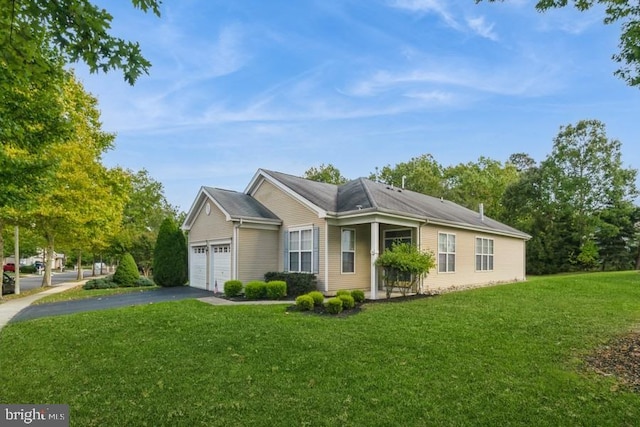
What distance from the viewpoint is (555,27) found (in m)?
7.45

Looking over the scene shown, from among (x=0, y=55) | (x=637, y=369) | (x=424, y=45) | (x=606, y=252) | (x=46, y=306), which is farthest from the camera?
(x=606, y=252)

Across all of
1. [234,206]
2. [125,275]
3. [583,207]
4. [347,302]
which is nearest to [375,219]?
[347,302]

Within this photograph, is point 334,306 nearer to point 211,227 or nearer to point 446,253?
point 446,253

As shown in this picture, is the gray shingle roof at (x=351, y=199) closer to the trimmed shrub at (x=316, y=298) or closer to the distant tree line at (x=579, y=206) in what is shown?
the trimmed shrub at (x=316, y=298)

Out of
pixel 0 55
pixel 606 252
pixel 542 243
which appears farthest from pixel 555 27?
pixel 606 252

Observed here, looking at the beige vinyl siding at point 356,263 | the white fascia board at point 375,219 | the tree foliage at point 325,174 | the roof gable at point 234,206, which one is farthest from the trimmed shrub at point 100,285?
the tree foliage at point 325,174

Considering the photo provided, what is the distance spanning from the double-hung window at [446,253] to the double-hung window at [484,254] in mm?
2501

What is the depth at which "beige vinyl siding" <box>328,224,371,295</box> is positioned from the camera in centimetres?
1416

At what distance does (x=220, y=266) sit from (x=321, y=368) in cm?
1137

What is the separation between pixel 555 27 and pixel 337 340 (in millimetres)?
7234

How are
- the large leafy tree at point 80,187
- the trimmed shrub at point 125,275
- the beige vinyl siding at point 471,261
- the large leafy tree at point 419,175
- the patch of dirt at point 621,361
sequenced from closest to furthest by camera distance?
the patch of dirt at point 621,361
the beige vinyl siding at point 471,261
the large leafy tree at point 80,187
the trimmed shrub at point 125,275
the large leafy tree at point 419,175

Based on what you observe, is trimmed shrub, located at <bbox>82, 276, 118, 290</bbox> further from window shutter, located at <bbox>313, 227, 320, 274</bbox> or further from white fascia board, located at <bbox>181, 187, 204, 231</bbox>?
window shutter, located at <bbox>313, 227, 320, 274</bbox>

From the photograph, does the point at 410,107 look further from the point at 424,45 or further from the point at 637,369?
the point at 637,369

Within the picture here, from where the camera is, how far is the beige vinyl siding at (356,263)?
1416 centimetres
